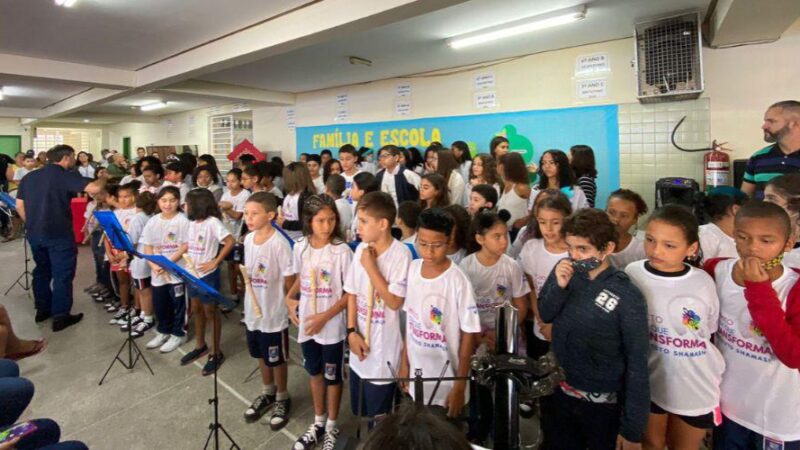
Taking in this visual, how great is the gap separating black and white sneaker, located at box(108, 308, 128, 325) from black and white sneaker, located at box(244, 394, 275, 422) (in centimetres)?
194

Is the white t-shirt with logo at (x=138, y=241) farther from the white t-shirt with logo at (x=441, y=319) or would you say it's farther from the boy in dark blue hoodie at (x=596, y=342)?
the boy in dark blue hoodie at (x=596, y=342)

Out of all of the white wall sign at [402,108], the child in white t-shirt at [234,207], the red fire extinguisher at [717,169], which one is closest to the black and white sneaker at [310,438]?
the child in white t-shirt at [234,207]

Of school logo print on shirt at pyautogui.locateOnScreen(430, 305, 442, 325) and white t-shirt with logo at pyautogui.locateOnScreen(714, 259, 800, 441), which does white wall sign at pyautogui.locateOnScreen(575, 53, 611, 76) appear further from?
school logo print on shirt at pyautogui.locateOnScreen(430, 305, 442, 325)

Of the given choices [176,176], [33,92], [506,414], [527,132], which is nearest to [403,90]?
[527,132]

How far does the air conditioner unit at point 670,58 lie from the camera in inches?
131

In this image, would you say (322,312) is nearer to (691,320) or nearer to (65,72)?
(691,320)

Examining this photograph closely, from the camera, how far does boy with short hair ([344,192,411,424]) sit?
170 centimetres

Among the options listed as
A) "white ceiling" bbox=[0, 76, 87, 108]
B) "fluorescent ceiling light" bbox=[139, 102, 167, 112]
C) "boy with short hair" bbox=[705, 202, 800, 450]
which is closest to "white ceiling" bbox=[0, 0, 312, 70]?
"white ceiling" bbox=[0, 76, 87, 108]

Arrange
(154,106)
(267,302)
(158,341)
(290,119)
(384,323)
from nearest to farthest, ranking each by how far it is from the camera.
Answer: (384,323) < (267,302) < (158,341) < (290,119) < (154,106)

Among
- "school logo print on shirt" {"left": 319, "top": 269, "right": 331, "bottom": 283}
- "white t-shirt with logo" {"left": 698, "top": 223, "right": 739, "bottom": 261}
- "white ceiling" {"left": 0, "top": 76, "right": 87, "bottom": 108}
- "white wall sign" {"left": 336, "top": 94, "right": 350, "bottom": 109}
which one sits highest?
"white ceiling" {"left": 0, "top": 76, "right": 87, "bottom": 108}

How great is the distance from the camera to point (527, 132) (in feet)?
15.4

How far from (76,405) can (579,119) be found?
15.7 feet

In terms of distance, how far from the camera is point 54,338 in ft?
10.6

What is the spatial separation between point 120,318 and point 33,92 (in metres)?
6.06
